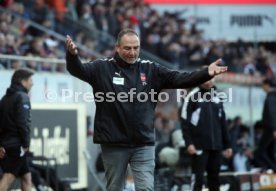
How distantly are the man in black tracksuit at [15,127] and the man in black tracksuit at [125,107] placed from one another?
2642 millimetres

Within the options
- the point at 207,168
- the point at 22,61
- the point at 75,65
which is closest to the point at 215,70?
the point at 75,65

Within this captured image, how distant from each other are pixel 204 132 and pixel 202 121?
163 millimetres

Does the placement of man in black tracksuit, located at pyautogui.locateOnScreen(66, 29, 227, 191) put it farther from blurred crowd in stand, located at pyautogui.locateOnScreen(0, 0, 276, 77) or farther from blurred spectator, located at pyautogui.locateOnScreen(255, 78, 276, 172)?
blurred spectator, located at pyautogui.locateOnScreen(255, 78, 276, 172)

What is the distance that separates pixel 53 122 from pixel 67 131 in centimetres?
37

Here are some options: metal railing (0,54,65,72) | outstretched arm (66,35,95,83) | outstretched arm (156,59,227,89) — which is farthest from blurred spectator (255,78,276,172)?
outstretched arm (66,35,95,83)

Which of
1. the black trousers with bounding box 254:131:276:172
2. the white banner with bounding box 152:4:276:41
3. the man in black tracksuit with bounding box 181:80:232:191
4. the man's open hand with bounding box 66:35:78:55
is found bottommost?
the black trousers with bounding box 254:131:276:172

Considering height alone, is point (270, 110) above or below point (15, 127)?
above

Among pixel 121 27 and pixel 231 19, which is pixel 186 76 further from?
pixel 231 19

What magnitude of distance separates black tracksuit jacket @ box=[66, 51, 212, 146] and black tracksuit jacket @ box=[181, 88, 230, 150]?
334 cm

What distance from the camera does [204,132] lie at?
473 inches

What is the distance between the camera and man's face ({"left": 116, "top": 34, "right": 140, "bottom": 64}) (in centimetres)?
853

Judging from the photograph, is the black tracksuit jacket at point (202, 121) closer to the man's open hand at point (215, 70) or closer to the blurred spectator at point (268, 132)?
the blurred spectator at point (268, 132)

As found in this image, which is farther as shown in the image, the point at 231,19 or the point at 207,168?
the point at 231,19

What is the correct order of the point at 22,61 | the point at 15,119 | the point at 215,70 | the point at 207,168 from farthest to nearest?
the point at 22,61
the point at 207,168
the point at 15,119
the point at 215,70
